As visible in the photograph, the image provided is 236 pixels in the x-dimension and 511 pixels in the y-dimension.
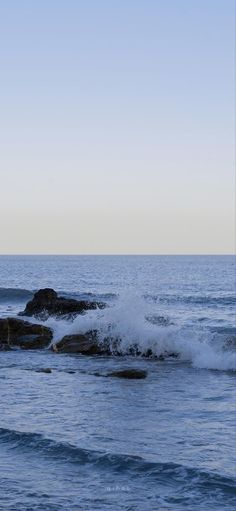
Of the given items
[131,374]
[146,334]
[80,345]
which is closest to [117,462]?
[131,374]

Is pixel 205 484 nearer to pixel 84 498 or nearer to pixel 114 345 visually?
pixel 84 498

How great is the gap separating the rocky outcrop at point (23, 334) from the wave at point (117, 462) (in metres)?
14.8

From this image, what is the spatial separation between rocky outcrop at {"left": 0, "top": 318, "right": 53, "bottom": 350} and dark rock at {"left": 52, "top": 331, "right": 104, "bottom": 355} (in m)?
1.17

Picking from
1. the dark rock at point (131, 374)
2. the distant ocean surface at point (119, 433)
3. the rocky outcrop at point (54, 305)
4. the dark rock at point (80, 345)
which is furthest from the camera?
the rocky outcrop at point (54, 305)

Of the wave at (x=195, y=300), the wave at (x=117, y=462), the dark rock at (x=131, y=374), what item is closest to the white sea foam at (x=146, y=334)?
the dark rock at (x=131, y=374)

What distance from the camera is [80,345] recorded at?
24.8 meters

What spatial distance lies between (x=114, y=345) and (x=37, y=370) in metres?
5.83

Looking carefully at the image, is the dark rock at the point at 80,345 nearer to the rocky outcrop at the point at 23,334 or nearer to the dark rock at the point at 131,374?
the rocky outcrop at the point at 23,334

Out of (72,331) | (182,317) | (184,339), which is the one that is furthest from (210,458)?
(182,317)

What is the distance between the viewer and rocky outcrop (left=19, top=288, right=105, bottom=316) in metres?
32.3

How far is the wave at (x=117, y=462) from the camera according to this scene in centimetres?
938

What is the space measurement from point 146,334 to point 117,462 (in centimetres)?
1513

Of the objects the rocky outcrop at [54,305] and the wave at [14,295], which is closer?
the rocky outcrop at [54,305]

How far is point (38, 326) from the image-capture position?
2803 cm
